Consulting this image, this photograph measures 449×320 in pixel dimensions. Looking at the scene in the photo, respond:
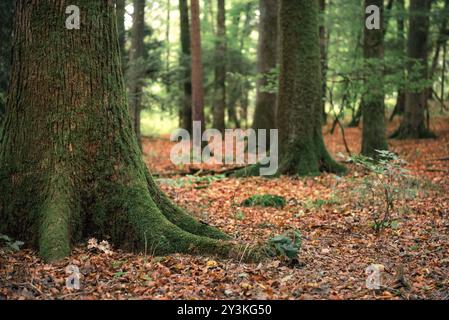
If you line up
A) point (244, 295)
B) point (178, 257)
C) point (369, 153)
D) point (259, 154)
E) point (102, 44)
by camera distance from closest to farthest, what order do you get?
point (244, 295)
point (178, 257)
point (102, 44)
point (369, 153)
point (259, 154)

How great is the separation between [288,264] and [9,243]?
321 centimetres

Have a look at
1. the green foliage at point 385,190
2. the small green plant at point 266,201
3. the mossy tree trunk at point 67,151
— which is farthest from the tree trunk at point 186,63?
the mossy tree trunk at point 67,151

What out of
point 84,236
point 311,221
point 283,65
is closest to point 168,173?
point 283,65

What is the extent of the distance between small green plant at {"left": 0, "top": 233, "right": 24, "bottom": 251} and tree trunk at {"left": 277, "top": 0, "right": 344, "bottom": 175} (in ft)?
24.8

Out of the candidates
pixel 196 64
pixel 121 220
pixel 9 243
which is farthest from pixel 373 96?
pixel 9 243

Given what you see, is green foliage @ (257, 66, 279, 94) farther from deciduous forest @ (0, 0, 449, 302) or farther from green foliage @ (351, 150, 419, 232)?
deciduous forest @ (0, 0, 449, 302)

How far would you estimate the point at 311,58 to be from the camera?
1225 centimetres

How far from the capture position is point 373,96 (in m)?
14.5

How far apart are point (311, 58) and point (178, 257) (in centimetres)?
805

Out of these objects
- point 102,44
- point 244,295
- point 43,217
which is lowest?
point 244,295

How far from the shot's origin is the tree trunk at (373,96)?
47.4 feet

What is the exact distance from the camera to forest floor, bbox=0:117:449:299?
4809 millimetres

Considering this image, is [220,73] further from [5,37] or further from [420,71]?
[5,37]

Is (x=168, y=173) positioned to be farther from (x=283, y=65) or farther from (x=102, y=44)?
(x=102, y=44)
